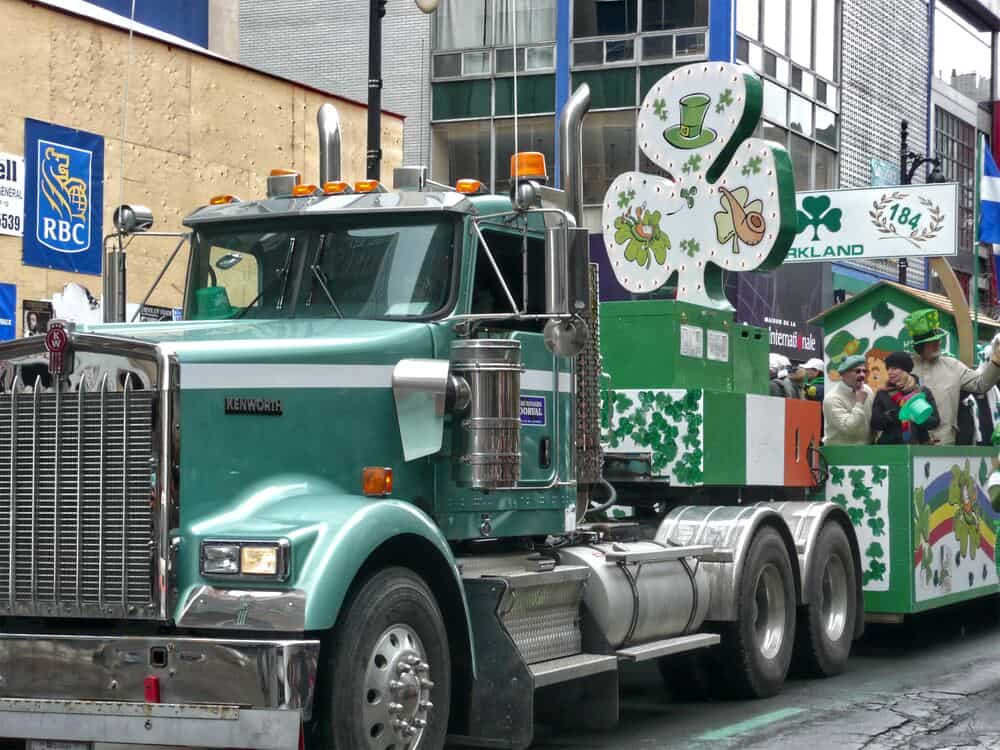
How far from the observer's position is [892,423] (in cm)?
1348

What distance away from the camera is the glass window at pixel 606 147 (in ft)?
115

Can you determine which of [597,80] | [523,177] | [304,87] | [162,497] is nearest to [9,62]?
[304,87]

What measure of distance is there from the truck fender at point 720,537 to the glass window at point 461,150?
26.3m

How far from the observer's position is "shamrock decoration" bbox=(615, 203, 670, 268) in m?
13.8

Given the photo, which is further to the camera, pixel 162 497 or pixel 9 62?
pixel 9 62

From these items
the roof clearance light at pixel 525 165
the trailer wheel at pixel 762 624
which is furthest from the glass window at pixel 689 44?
Result: the roof clearance light at pixel 525 165

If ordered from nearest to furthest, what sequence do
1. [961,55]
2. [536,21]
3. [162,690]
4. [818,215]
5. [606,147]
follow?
1. [162,690]
2. [818,215]
3. [606,147]
4. [536,21]
5. [961,55]

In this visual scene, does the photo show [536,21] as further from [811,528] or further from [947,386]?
[811,528]

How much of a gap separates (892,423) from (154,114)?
32.1 ft

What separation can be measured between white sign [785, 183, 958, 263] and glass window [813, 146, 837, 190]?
51.5 feet

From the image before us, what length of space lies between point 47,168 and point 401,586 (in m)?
12.1

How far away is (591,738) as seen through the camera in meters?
9.48

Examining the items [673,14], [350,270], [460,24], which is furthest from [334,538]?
[460,24]

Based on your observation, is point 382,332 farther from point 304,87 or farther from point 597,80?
point 597,80
